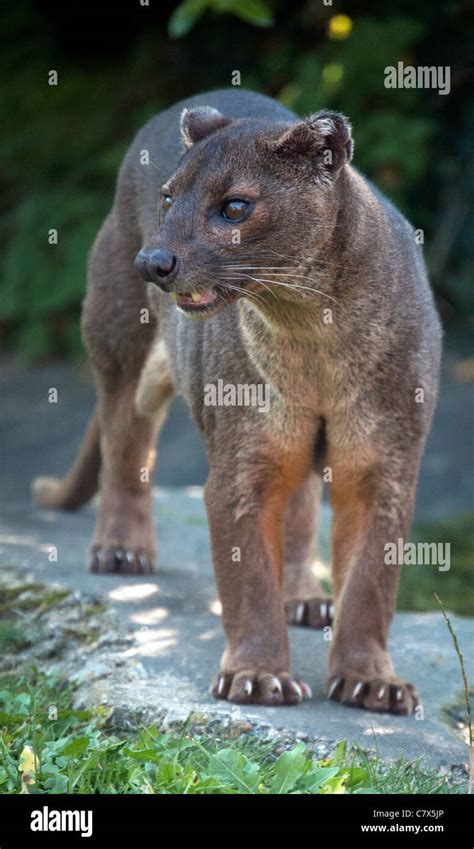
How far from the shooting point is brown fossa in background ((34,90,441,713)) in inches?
209

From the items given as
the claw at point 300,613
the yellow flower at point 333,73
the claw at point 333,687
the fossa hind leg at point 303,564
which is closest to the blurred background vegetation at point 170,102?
the yellow flower at point 333,73

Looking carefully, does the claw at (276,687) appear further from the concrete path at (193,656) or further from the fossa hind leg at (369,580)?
the fossa hind leg at (369,580)

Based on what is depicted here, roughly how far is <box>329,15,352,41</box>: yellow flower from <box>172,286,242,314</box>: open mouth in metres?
9.53

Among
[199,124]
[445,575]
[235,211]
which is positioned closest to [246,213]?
[235,211]

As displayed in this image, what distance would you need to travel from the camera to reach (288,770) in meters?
4.65

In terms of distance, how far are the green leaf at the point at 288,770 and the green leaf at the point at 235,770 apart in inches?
2.8

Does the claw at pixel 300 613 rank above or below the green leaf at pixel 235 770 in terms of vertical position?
above

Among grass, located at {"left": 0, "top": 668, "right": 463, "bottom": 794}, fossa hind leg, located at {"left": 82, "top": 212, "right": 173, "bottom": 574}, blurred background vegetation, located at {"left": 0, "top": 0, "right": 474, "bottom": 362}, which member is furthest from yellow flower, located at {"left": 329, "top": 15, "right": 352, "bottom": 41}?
grass, located at {"left": 0, "top": 668, "right": 463, "bottom": 794}

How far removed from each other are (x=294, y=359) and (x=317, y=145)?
913 millimetres

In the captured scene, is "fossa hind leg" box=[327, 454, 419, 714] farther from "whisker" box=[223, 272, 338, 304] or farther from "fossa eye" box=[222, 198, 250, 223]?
"fossa eye" box=[222, 198, 250, 223]

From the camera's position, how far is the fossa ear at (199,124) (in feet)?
18.8

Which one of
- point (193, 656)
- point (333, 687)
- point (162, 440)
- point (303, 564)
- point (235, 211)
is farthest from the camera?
point (162, 440)

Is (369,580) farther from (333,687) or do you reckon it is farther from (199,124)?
(199,124)

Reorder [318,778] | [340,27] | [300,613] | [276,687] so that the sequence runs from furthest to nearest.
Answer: [340,27]
[300,613]
[276,687]
[318,778]
